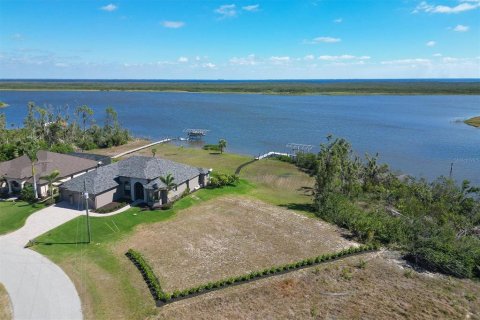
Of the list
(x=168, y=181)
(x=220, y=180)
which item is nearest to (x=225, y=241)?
(x=168, y=181)

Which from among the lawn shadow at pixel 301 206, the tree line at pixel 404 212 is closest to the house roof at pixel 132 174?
the lawn shadow at pixel 301 206

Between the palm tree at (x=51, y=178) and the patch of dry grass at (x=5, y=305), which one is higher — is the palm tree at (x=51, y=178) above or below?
above

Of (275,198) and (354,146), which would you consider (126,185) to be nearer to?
(275,198)

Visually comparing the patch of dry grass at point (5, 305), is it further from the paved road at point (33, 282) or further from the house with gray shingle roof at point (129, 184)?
the house with gray shingle roof at point (129, 184)

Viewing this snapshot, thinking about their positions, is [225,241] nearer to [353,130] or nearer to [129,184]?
[129,184]

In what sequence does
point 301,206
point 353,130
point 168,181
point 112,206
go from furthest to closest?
point 353,130 < point 301,206 < point 168,181 < point 112,206

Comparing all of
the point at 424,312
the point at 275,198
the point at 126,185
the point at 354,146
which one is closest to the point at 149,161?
the point at 126,185

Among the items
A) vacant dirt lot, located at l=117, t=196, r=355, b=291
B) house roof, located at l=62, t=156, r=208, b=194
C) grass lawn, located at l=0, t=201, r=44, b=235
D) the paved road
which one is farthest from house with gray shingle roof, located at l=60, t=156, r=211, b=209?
the paved road
